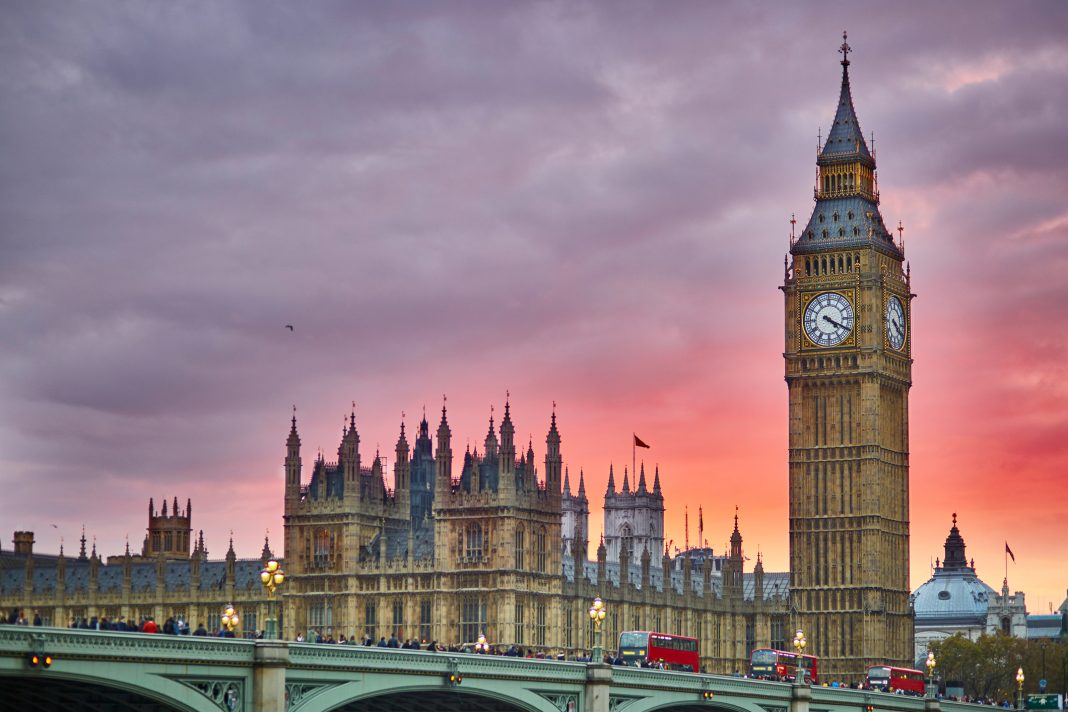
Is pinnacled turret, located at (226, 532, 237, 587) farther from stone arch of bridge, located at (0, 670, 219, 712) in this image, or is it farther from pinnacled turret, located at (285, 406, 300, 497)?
stone arch of bridge, located at (0, 670, 219, 712)

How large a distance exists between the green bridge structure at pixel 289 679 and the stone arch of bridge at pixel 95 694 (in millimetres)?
40

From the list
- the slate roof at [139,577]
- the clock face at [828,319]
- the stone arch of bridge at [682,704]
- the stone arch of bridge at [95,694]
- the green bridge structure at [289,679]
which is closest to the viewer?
the green bridge structure at [289,679]

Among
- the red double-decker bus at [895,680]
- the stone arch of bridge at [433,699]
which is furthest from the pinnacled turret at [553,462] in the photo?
the stone arch of bridge at [433,699]

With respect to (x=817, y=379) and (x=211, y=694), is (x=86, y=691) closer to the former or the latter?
(x=211, y=694)

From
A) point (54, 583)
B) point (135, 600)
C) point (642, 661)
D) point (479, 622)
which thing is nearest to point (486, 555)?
point (479, 622)

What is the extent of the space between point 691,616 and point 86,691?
98.9 m

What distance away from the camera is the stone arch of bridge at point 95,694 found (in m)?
63.1

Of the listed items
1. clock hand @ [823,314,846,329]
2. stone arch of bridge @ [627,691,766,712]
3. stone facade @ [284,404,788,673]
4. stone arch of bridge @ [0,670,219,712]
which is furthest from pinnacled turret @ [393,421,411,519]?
stone arch of bridge @ [0,670,219,712]

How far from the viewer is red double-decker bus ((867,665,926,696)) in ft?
457

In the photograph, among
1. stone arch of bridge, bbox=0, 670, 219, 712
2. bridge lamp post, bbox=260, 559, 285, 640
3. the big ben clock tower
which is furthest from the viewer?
the big ben clock tower

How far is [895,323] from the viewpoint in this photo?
17062 centimetres

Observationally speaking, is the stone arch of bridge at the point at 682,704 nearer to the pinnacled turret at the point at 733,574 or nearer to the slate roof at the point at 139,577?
the slate roof at the point at 139,577

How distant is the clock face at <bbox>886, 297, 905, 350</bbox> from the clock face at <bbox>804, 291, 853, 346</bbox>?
361cm

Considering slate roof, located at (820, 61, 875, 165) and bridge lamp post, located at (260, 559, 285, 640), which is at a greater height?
slate roof, located at (820, 61, 875, 165)
